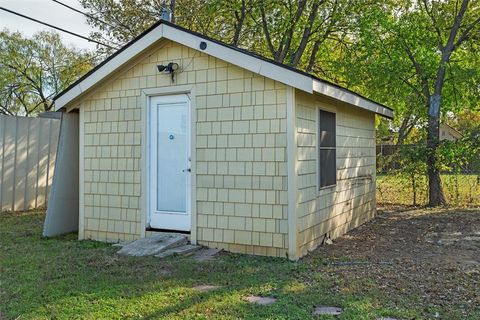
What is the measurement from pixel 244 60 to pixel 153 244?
8.86 feet

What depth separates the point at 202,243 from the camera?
5789mm

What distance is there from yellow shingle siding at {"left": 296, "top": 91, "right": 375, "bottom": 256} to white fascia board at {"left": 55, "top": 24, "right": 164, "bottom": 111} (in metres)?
2.26

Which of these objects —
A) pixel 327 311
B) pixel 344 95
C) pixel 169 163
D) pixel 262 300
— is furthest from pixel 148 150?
pixel 327 311

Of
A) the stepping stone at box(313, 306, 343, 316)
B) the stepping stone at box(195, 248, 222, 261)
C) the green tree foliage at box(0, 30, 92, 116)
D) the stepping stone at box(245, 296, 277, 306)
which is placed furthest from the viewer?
the green tree foliage at box(0, 30, 92, 116)

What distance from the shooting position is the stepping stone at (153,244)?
5.39 m

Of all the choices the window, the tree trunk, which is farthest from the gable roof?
the tree trunk

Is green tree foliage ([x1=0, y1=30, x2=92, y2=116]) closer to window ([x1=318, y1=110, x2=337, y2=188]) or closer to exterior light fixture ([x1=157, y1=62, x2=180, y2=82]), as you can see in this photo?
exterior light fixture ([x1=157, y1=62, x2=180, y2=82])

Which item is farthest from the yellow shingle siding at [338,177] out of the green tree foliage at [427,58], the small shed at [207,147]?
the green tree foliage at [427,58]

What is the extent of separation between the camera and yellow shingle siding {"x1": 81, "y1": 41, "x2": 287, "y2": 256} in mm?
5352

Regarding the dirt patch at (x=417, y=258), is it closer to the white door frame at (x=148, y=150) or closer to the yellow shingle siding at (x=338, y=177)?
the yellow shingle siding at (x=338, y=177)

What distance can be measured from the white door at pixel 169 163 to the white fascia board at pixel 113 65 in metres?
0.71

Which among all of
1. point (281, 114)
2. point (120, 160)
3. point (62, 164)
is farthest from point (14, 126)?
point (281, 114)

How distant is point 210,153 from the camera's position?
572cm

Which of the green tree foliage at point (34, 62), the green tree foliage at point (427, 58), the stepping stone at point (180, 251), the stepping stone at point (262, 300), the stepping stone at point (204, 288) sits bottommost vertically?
the stepping stone at point (204, 288)
